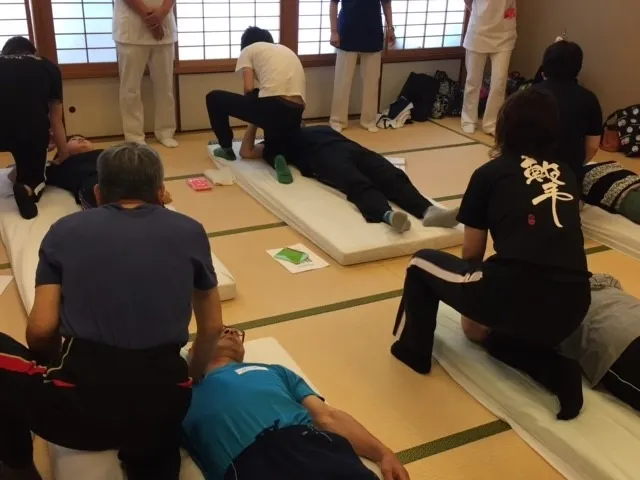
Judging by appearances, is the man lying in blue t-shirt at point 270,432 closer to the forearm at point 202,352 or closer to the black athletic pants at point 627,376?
the forearm at point 202,352

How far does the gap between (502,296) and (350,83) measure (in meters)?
3.51

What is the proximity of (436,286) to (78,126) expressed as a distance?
11.4ft

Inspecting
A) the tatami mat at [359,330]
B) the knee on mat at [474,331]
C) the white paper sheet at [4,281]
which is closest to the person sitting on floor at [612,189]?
the tatami mat at [359,330]

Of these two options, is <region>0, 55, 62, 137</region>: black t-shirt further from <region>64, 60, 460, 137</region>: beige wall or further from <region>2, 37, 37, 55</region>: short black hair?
<region>64, 60, 460, 137</region>: beige wall

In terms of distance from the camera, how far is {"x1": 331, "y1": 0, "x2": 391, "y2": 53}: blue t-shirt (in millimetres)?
5133

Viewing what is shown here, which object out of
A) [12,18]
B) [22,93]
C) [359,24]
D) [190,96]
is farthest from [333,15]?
[22,93]

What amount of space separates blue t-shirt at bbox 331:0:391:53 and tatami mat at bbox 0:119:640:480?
1.46 m

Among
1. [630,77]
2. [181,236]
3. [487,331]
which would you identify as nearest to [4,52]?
[181,236]

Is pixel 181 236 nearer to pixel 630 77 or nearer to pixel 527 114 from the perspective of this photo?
pixel 527 114

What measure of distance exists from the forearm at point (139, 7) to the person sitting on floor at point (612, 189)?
284 cm

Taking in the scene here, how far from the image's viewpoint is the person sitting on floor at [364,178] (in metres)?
3.40

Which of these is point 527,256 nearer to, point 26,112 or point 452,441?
point 452,441

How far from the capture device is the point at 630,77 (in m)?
5.24

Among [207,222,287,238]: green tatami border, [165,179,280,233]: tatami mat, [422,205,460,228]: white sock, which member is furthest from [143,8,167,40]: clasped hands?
[422,205,460,228]: white sock
